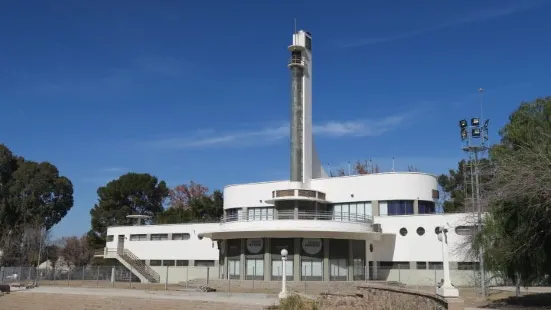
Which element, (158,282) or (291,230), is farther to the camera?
(158,282)

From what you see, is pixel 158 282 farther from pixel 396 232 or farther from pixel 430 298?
pixel 430 298

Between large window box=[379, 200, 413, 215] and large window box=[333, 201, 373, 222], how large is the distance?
1.29 m

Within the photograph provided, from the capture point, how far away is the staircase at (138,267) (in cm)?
5000

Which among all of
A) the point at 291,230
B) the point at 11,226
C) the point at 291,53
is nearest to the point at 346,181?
the point at 291,230

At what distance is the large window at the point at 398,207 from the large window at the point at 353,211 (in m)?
1.29

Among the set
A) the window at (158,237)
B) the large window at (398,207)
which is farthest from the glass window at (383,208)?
the window at (158,237)

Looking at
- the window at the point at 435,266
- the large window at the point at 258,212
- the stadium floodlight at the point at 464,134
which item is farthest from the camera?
the large window at the point at 258,212

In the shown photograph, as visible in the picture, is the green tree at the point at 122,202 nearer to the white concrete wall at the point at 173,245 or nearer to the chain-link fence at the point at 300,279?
the white concrete wall at the point at 173,245

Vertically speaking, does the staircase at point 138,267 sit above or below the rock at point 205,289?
above

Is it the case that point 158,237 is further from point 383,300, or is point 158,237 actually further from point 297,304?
point 383,300

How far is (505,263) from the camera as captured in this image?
20688 mm

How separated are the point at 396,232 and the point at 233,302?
18476 mm

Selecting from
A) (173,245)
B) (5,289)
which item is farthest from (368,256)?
(5,289)

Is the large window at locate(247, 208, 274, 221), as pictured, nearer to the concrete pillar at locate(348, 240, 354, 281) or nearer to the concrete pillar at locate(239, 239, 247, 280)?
the concrete pillar at locate(239, 239, 247, 280)
